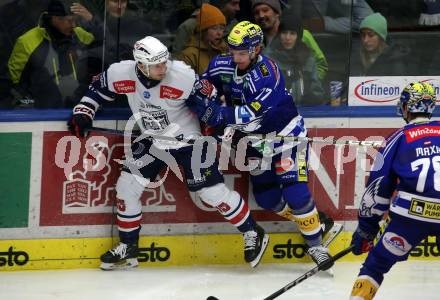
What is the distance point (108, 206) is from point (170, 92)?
0.80 metres

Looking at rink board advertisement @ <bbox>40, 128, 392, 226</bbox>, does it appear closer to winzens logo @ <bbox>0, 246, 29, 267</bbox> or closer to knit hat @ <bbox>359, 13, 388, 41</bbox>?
winzens logo @ <bbox>0, 246, 29, 267</bbox>

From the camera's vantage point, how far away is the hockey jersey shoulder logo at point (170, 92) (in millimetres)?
6734

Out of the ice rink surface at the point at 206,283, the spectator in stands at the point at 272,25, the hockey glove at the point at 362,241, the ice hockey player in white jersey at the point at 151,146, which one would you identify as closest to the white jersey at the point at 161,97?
the ice hockey player in white jersey at the point at 151,146

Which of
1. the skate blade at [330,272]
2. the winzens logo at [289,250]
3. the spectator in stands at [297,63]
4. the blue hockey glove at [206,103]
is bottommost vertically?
the skate blade at [330,272]

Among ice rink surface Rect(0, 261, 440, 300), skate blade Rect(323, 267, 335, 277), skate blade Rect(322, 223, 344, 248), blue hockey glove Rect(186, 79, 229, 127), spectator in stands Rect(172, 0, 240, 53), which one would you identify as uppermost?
spectator in stands Rect(172, 0, 240, 53)

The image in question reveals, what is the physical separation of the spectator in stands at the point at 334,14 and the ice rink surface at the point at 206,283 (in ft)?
4.53

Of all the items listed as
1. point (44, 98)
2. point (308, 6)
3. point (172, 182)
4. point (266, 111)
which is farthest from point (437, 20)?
point (44, 98)

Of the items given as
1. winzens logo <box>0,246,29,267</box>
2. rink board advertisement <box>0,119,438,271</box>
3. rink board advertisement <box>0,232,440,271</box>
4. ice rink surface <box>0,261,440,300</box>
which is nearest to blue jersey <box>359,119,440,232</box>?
ice rink surface <box>0,261,440,300</box>

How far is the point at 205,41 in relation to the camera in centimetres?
707

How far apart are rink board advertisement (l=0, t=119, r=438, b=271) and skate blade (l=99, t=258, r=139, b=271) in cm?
8

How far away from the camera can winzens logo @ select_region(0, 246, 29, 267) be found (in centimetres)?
693

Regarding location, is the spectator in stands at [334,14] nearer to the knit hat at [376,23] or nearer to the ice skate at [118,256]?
the knit hat at [376,23]

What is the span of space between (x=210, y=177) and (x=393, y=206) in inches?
59.7

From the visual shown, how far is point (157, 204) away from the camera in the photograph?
23.4ft
